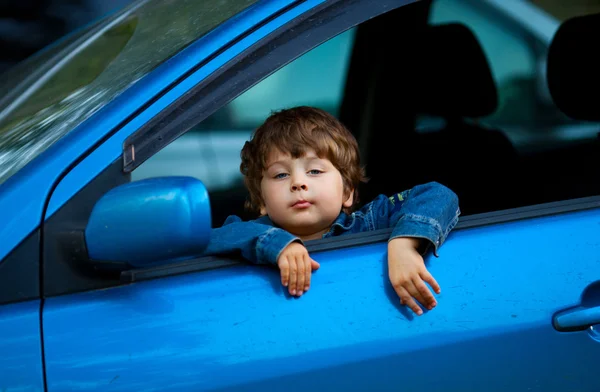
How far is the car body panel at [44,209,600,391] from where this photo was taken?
1.34 meters

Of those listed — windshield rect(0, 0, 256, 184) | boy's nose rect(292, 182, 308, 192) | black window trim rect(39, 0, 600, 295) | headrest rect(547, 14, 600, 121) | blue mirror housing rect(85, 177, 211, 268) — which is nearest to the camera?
→ blue mirror housing rect(85, 177, 211, 268)

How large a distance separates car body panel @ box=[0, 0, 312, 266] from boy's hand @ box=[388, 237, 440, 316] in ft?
1.52

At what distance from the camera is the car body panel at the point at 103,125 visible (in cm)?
134

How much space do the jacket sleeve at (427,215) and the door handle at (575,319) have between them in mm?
241

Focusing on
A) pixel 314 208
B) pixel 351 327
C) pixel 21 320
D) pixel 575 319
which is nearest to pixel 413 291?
pixel 351 327

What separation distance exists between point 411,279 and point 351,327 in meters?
0.13

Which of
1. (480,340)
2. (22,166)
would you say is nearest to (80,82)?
(22,166)

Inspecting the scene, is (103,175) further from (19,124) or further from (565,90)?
(565,90)

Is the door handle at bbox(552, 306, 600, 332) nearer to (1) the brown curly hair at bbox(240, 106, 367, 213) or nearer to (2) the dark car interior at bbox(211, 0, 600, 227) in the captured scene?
(1) the brown curly hair at bbox(240, 106, 367, 213)

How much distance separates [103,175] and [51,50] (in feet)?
3.53

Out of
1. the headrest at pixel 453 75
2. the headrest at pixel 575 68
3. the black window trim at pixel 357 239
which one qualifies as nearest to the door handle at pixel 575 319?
the black window trim at pixel 357 239

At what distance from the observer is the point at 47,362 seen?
1311 mm

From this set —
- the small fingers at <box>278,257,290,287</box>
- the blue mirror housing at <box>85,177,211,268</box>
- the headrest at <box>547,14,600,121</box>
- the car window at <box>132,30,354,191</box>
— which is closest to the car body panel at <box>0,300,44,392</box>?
the blue mirror housing at <box>85,177,211,268</box>

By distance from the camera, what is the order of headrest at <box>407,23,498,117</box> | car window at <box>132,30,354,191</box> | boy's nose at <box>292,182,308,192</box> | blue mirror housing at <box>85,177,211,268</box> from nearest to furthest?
1. blue mirror housing at <box>85,177,211,268</box>
2. boy's nose at <box>292,182,308,192</box>
3. headrest at <box>407,23,498,117</box>
4. car window at <box>132,30,354,191</box>
